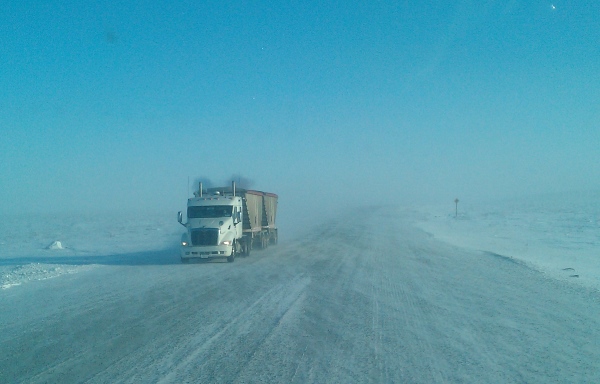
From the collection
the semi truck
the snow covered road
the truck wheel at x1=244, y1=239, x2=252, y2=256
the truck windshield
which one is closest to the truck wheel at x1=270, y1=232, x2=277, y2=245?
the semi truck

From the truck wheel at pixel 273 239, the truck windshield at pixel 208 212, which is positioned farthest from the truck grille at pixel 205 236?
the truck wheel at pixel 273 239

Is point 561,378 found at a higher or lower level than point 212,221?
lower

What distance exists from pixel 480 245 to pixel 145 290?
23858 mm

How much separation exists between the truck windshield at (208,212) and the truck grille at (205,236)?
1.30 m

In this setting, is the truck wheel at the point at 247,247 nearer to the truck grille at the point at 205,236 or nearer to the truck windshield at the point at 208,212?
the truck windshield at the point at 208,212

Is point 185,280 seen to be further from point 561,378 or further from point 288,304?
point 561,378

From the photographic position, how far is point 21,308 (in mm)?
12391

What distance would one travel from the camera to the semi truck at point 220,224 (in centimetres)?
2209

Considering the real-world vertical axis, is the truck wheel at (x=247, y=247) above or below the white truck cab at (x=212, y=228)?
below

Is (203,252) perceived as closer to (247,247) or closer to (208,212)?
(208,212)

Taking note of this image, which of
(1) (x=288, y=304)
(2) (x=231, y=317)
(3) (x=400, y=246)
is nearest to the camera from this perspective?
(2) (x=231, y=317)

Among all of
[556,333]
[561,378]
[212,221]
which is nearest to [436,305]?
[556,333]

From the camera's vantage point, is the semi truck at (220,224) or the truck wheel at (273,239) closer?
the semi truck at (220,224)

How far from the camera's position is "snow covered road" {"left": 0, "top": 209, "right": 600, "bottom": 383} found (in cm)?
729
